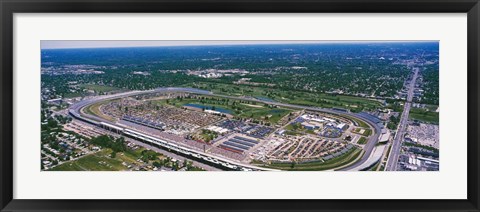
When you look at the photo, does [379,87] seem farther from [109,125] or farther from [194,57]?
[109,125]

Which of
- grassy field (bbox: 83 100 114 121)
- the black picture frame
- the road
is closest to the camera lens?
the black picture frame

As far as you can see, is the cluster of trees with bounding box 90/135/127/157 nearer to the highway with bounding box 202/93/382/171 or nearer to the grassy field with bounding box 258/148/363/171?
the highway with bounding box 202/93/382/171

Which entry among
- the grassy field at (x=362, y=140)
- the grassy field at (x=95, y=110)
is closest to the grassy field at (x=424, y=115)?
the grassy field at (x=362, y=140)

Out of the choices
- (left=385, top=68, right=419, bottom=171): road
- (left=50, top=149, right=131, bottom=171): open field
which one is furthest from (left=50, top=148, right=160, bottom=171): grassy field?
(left=385, top=68, right=419, bottom=171): road

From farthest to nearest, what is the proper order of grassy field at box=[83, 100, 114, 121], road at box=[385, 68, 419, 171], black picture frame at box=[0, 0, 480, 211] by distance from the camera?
grassy field at box=[83, 100, 114, 121]
road at box=[385, 68, 419, 171]
black picture frame at box=[0, 0, 480, 211]

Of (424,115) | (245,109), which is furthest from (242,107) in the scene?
(424,115)
